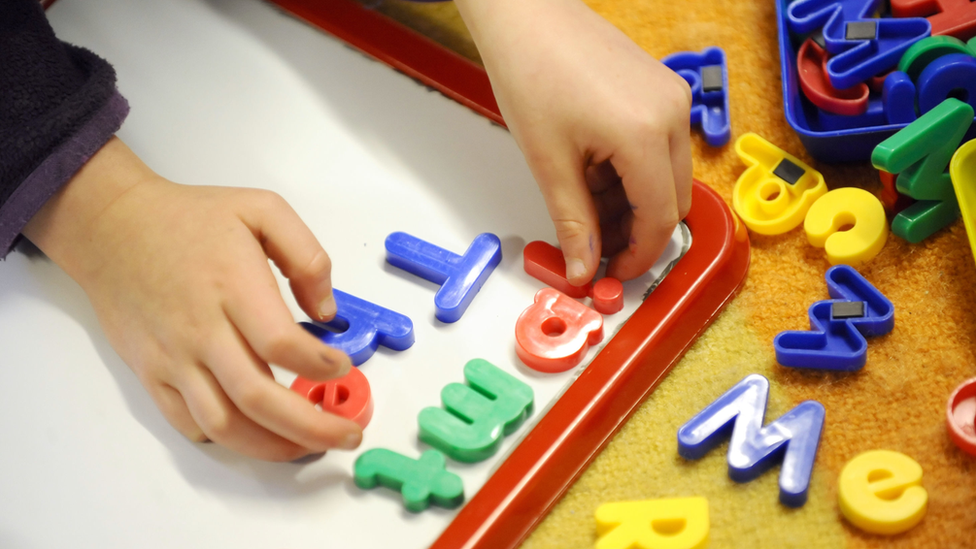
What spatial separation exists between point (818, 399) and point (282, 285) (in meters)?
0.39

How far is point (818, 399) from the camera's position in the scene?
528 millimetres

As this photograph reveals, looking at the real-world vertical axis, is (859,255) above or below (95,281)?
above

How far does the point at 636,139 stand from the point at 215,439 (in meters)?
0.33

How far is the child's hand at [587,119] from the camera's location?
510mm

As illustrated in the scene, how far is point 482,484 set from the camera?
51 centimetres

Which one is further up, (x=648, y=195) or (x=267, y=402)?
(x=648, y=195)

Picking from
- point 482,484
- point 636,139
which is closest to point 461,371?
point 482,484

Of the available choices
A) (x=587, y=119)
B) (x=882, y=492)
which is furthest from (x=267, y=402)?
(x=882, y=492)

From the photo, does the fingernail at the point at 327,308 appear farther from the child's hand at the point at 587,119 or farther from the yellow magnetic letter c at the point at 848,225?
the yellow magnetic letter c at the point at 848,225

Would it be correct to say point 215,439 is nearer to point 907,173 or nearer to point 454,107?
point 454,107

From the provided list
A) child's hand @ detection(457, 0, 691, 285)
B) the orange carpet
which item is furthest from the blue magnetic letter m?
child's hand @ detection(457, 0, 691, 285)

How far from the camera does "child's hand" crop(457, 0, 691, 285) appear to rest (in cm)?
51

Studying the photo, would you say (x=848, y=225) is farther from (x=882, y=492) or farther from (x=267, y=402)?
(x=267, y=402)

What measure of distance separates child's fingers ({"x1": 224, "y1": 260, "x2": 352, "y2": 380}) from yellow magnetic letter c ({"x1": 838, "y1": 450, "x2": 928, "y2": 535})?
0.31 m
